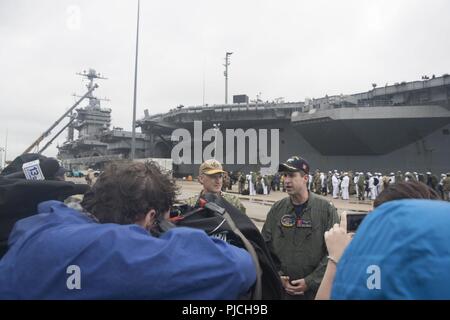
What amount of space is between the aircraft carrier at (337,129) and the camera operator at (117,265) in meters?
27.0

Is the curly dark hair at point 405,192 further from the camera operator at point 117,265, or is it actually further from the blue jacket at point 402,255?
the camera operator at point 117,265

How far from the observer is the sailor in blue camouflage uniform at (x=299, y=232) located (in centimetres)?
287

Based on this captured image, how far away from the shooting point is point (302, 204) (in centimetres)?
326

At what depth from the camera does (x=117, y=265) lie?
105 cm

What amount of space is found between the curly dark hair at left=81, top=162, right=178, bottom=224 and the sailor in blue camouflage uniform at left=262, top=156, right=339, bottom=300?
1.74m

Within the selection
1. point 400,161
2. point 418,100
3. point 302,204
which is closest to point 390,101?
point 418,100

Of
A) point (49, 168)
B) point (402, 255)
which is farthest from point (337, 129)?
point (402, 255)

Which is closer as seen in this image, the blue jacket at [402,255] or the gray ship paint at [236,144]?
the blue jacket at [402,255]

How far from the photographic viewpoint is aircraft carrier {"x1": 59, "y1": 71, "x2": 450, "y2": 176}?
25.9 metres

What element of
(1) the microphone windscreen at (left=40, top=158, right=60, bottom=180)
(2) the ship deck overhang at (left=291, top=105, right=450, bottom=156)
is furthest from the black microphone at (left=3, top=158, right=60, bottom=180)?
(2) the ship deck overhang at (left=291, top=105, right=450, bottom=156)

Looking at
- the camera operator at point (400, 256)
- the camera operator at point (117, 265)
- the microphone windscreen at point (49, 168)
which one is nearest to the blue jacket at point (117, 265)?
the camera operator at point (117, 265)

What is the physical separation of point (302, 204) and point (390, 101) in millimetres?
27793

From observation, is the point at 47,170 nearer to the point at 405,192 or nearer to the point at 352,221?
the point at 352,221
